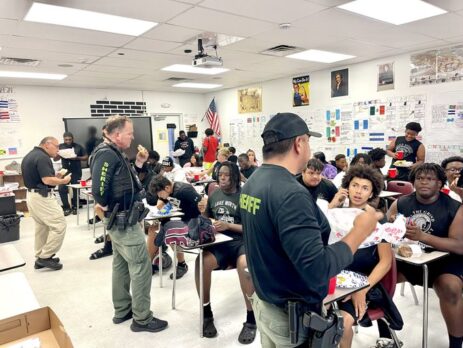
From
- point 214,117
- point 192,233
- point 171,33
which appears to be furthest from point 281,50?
point 214,117

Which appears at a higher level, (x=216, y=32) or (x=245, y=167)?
(x=216, y=32)

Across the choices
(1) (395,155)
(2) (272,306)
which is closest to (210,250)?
(2) (272,306)

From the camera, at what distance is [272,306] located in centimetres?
132

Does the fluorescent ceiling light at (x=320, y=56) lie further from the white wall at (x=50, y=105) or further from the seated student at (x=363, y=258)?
the white wall at (x=50, y=105)

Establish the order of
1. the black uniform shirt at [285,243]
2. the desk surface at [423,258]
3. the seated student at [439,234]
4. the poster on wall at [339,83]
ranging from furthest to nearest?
1. the poster on wall at [339,83]
2. the seated student at [439,234]
3. the desk surface at [423,258]
4. the black uniform shirt at [285,243]

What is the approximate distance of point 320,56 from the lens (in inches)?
226

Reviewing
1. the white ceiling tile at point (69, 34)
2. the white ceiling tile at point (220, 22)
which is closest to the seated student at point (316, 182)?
the white ceiling tile at point (220, 22)

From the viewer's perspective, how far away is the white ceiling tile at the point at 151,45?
4.36 meters

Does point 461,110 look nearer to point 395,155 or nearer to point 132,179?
point 395,155

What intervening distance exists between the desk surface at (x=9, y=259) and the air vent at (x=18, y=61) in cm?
421

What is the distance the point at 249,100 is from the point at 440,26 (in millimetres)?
5096

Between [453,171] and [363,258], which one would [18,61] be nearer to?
[363,258]

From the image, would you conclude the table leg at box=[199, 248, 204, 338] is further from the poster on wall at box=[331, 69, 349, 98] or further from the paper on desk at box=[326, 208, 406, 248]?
the poster on wall at box=[331, 69, 349, 98]

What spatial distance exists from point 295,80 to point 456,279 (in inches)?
237
